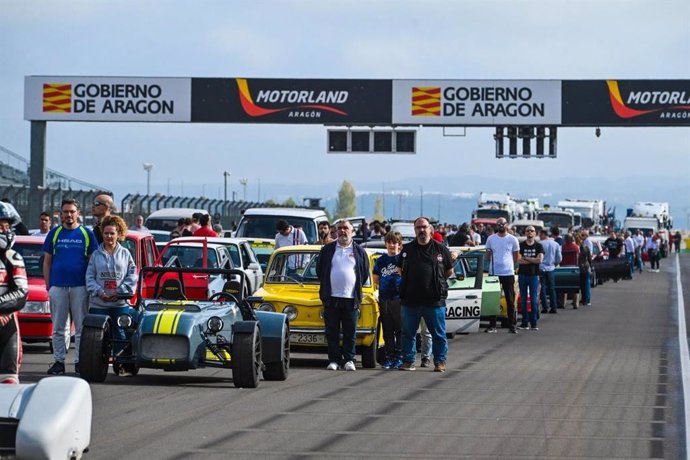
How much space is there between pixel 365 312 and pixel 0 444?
368 inches

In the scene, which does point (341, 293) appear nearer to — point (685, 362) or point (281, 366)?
point (281, 366)

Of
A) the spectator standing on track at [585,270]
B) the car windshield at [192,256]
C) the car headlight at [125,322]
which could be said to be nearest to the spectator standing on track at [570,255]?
the spectator standing on track at [585,270]

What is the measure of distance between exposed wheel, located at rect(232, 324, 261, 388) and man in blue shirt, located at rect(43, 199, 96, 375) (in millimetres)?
1715

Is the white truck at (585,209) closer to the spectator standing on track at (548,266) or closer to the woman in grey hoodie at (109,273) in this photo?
the spectator standing on track at (548,266)

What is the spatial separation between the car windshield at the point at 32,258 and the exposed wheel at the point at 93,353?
4.91 meters

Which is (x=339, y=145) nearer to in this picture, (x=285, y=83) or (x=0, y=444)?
(x=285, y=83)

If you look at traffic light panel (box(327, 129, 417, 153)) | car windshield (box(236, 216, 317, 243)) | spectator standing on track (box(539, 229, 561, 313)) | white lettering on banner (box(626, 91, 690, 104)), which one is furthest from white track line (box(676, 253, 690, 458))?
traffic light panel (box(327, 129, 417, 153))

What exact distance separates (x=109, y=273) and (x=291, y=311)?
9.87 ft

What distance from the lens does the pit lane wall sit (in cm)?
4459

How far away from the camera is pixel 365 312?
695 inches

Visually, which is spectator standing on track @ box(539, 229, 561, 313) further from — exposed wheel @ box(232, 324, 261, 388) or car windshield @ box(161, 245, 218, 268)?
exposed wheel @ box(232, 324, 261, 388)

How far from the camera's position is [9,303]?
30.6 feet

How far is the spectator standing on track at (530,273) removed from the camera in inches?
985

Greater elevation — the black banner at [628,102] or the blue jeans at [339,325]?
the black banner at [628,102]
